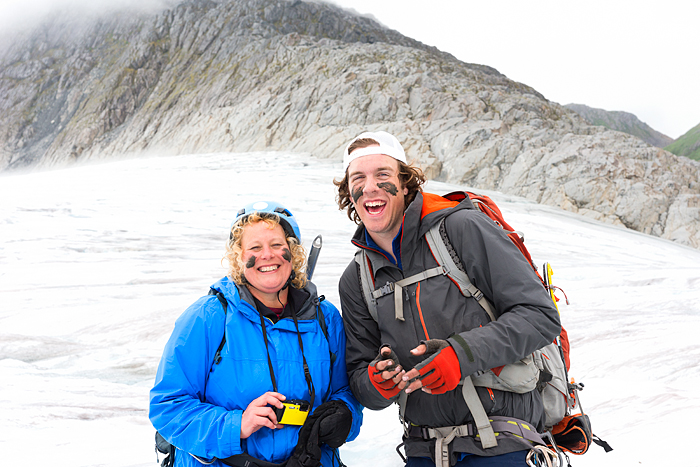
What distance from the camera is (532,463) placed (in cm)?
173

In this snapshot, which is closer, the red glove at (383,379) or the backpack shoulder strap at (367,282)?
the red glove at (383,379)

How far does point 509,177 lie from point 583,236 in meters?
9.74

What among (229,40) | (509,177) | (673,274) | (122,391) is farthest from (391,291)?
(229,40)

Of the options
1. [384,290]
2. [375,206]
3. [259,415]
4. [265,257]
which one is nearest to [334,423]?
[259,415]

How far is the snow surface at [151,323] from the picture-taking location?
3.04m

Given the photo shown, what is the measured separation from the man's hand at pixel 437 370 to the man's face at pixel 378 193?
649 mm

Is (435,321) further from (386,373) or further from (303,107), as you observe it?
(303,107)

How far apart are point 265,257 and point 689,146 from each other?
163203mm

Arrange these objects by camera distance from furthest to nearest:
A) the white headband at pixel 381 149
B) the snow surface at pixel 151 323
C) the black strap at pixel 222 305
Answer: the snow surface at pixel 151 323, the white headband at pixel 381 149, the black strap at pixel 222 305

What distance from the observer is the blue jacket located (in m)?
1.76

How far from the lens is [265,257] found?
2045mm

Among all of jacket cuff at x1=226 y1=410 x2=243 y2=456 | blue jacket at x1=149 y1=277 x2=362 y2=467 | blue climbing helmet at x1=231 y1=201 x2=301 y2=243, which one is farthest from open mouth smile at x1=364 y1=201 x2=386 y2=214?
jacket cuff at x1=226 y1=410 x2=243 y2=456

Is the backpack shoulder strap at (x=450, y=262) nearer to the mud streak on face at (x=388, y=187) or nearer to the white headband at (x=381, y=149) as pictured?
the mud streak on face at (x=388, y=187)

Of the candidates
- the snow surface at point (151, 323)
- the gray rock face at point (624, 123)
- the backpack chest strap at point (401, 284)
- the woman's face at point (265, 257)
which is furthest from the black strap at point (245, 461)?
the gray rock face at point (624, 123)
